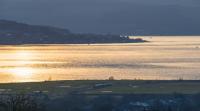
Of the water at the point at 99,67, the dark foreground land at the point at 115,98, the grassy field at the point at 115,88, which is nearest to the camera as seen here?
the dark foreground land at the point at 115,98

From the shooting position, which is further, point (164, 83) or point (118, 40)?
point (118, 40)

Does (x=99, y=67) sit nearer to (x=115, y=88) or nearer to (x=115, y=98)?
(x=115, y=88)

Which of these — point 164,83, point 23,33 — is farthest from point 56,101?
point 23,33

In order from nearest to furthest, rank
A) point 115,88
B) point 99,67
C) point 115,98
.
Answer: point 115,98 → point 115,88 → point 99,67

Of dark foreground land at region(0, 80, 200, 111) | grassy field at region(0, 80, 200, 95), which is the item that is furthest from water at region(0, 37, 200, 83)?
dark foreground land at region(0, 80, 200, 111)

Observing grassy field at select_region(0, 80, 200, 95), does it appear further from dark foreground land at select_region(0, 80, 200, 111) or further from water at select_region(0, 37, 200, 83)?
water at select_region(0, 37, 200, 83)

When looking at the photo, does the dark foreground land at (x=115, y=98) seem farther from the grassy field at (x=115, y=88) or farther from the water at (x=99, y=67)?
the water at (x=99, y=67)

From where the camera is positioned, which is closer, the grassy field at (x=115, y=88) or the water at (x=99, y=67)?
the grassy field at (x=115, y=88)

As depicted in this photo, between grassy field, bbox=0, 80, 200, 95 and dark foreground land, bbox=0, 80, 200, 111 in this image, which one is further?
grassy field, bbox=0, 80, 200, 95

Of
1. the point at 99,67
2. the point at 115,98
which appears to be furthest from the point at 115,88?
the point at 99,67

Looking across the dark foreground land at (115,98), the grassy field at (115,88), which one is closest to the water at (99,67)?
the grassy field at (115,88)

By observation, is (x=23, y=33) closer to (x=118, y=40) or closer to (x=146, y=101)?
(x=118, y=40)
